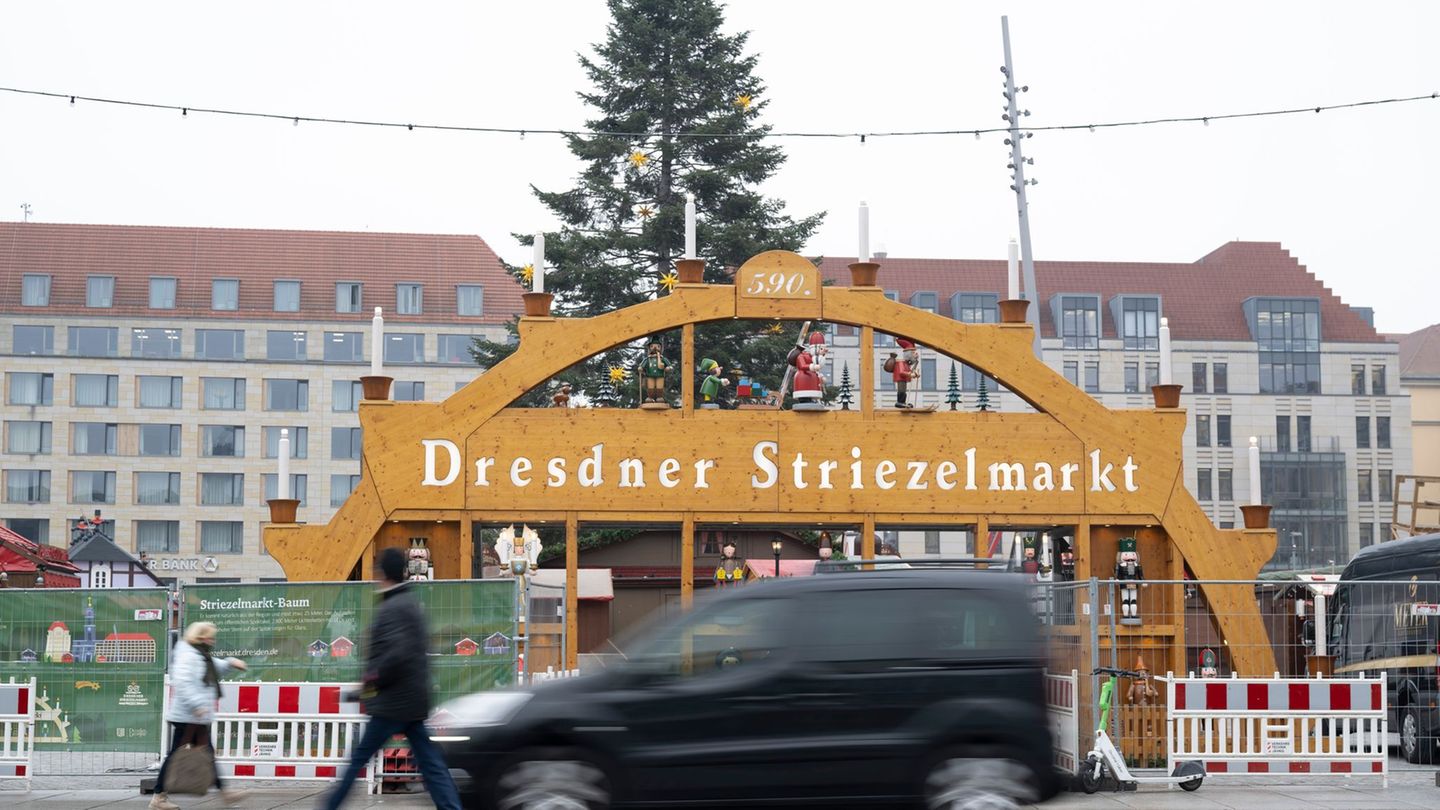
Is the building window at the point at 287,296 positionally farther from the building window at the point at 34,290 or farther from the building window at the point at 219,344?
the building window at the point at 34,290

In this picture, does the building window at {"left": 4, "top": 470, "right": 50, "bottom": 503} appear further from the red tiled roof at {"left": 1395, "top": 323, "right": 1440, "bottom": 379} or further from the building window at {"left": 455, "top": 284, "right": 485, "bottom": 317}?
the red tiled roof at {"left": 1395, "top": 323, "right": 1440, "bottom": 379}

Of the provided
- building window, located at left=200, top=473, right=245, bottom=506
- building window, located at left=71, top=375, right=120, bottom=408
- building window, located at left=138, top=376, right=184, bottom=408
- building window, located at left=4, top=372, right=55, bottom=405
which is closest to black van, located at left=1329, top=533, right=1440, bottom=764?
building window, located at left=200, top=473, right=245, bottom=506

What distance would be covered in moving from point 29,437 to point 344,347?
15.3 m

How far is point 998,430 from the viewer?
19.6 m

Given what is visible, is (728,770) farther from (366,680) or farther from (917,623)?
(366,680)

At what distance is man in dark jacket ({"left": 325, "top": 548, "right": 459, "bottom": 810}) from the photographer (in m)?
10.8

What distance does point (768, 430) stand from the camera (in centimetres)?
1945

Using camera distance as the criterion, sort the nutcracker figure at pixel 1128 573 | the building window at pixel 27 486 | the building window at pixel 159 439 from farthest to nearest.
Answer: the building window at pixel 159 439 → the building window at pixel 27 486 → the nutcracker figure at pixel 1128 573

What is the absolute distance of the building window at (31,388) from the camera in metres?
77.2

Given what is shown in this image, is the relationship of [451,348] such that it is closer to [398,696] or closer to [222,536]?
[222,536]

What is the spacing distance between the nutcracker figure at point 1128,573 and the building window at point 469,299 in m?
61.8

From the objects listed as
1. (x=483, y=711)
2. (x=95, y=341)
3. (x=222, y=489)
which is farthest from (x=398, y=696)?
(x=95, y=341)

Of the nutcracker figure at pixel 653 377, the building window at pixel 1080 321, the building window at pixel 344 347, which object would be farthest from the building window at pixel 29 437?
the nutcracker figure at pixel 653 377

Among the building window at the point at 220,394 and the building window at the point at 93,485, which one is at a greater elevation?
the building window at the point at 220,394
